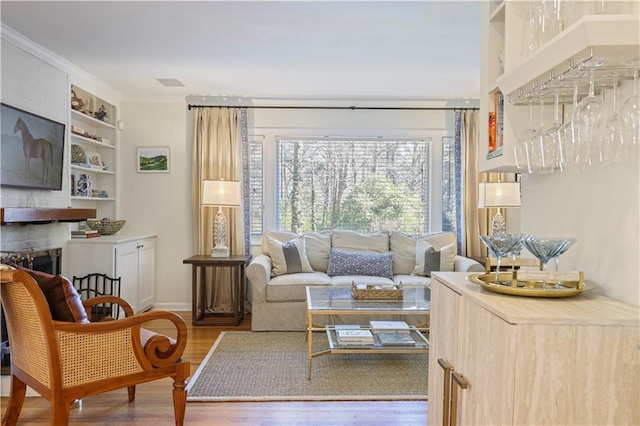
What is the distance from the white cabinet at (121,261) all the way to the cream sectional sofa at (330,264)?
1.22m

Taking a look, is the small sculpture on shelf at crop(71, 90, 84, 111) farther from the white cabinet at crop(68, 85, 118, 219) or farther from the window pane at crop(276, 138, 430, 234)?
the window pane at crop(276, 138, 430, 234)

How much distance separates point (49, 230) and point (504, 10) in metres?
3.81

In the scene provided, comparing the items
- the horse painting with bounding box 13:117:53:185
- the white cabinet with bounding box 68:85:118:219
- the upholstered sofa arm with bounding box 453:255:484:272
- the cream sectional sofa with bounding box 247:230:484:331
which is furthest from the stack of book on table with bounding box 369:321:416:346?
Result: the white cabinet with bounding box 68:85:118:219

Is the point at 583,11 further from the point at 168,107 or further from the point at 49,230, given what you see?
the point at 168,107

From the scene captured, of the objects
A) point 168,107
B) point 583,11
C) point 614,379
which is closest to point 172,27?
point 168,107

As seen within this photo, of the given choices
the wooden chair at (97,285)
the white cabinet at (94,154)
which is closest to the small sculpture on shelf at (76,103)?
the white cabinet at (94,154)

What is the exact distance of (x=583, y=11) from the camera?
3.67ft

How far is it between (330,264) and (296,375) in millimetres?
1607

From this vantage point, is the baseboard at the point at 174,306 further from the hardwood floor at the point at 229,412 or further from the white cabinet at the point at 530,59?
the white cabinet at the point at 530,59

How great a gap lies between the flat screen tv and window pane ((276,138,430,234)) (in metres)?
2.23

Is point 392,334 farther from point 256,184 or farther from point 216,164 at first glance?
point 216,164

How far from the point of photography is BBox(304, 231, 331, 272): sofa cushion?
4648 millimetres

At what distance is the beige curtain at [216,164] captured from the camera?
15.8 ft

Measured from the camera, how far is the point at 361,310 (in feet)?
10.1
